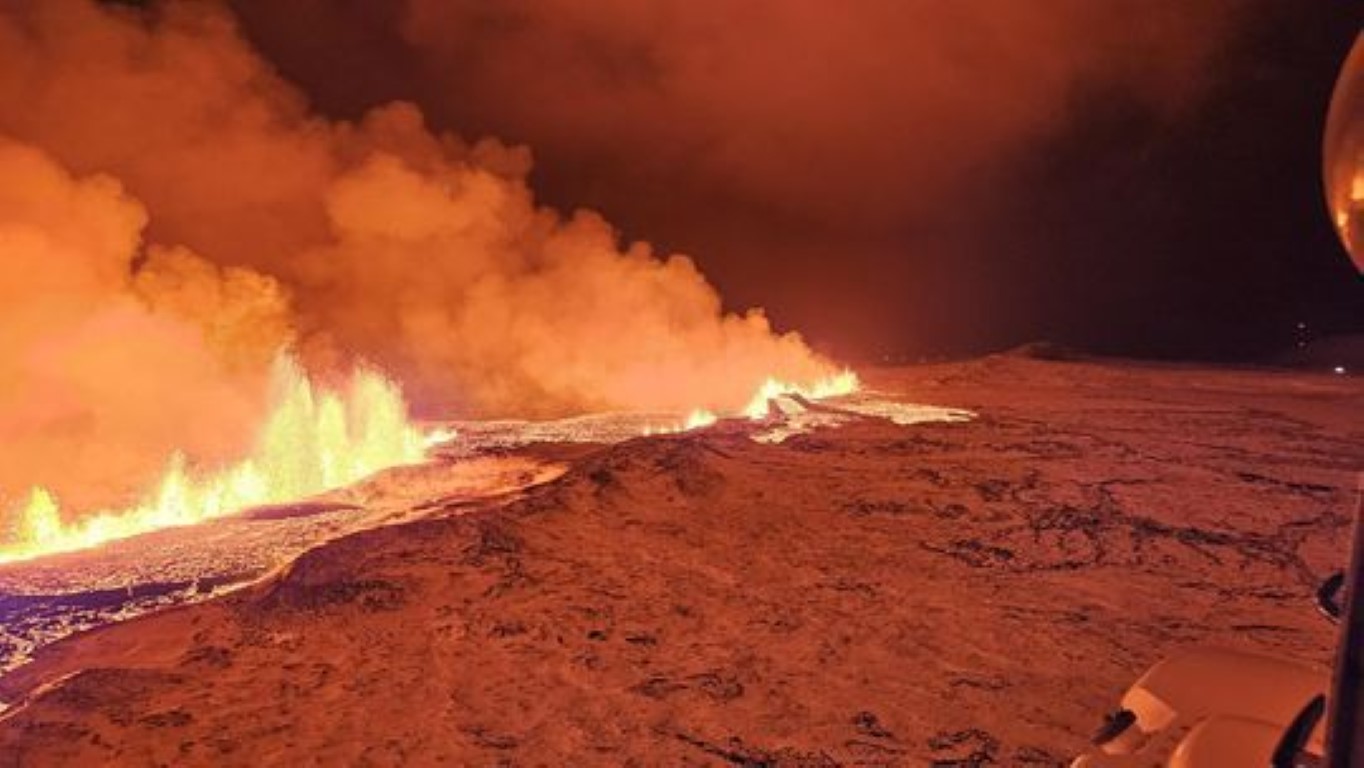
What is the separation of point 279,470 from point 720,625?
11.2 metres

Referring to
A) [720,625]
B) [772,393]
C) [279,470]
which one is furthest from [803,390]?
[720,625]

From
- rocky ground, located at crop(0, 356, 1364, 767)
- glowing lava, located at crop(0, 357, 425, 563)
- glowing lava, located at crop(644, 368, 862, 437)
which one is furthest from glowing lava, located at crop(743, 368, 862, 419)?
rocky ground, located at crop(0, 356, 1364, 767)

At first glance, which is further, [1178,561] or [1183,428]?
[1183,428]

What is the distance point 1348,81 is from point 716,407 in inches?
823

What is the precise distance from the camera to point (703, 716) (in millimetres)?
4840

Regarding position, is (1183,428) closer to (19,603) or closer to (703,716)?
(703,716)

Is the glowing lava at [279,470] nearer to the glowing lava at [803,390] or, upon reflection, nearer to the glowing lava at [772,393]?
the glowing lava at [772,393]

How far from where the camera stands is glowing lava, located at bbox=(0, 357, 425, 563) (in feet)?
37.3

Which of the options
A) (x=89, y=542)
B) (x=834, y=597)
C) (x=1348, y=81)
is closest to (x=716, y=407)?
(x=89, y=542)

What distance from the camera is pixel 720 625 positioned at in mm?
6258

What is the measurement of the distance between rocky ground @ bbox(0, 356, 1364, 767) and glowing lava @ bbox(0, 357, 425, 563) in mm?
4624

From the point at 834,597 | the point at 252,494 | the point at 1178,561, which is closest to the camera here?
the point at 834,597

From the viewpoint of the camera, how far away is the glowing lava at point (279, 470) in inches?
Result: 448

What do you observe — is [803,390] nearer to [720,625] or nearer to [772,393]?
[772,393]
